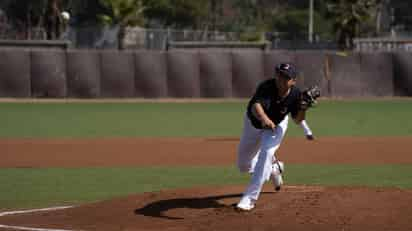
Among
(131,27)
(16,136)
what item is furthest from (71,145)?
(131,27)

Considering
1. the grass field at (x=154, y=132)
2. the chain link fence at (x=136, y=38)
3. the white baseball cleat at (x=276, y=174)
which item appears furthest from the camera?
the chain link fence at (x=136, y=38)

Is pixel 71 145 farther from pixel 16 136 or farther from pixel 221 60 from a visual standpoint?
pixel 221 60

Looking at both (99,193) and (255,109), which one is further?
(99,193)

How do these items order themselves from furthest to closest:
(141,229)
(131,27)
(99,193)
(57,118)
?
(131,27), (57,118), (99,193), (141,229)

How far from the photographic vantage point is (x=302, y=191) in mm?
10680

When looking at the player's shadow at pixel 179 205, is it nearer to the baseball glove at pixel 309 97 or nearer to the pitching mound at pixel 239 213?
the pitching mound at pixel 239 213

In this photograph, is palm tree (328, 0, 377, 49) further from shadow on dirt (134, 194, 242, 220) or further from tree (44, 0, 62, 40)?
shadow on dirt (134, 194, 242, 220)

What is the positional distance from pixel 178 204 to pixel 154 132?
1245cm

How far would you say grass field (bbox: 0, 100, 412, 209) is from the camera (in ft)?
43.2

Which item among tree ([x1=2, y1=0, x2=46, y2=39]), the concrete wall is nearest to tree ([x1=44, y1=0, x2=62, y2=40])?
the concrete wall

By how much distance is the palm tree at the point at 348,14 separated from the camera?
5200 centimetres

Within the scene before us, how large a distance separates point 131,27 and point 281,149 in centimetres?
3718

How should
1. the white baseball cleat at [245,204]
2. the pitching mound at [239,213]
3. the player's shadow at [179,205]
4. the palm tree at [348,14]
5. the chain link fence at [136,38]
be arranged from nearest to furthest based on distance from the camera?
the pitching mound at [239,213], the white baseball cleat at [245,204], the player's shadow at [179,205], the chain link fence at [136,38], the palm tree at [348,14]

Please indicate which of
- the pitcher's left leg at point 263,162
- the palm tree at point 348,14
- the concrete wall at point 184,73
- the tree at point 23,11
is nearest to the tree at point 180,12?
the tree at point 23,11
